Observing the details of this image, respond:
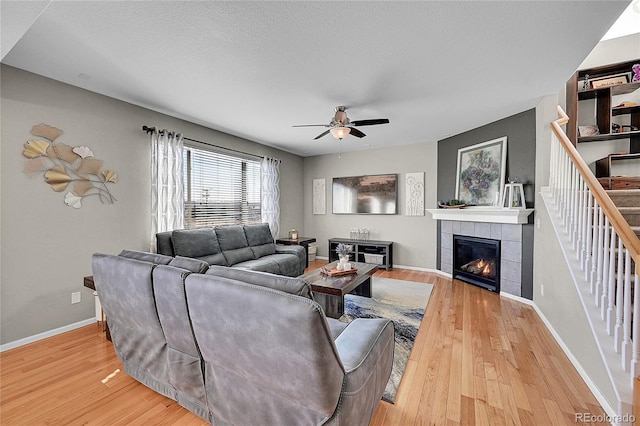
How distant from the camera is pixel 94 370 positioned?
2.20 meters

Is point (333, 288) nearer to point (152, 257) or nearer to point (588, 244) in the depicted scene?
point (152, 257)

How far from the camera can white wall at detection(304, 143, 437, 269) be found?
547 cm

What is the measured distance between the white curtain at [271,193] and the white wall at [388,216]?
1.25m

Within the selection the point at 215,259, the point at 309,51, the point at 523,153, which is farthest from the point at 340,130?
the point at 523,153

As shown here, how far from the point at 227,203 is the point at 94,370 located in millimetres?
3082

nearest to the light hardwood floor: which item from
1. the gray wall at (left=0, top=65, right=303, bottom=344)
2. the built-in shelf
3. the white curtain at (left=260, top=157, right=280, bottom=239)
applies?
the gray wall at (left=0, top=65, right=303, bottom=344)

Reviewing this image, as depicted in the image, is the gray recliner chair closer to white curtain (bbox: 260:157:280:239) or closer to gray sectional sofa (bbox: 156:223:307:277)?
gray sectional sofa (bbox: 156:223:307:277)

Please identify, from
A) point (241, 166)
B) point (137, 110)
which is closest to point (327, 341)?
point (137, 110)

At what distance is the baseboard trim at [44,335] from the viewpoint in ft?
8.36

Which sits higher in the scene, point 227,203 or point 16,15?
point 16,15

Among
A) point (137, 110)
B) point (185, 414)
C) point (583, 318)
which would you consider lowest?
point (185, 414)

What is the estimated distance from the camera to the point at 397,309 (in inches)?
135

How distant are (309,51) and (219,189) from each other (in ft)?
10.3

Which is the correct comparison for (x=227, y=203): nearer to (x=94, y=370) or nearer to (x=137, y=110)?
(x=137, y=110)
